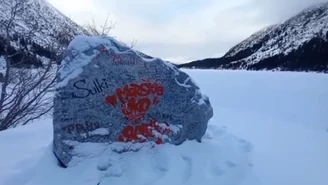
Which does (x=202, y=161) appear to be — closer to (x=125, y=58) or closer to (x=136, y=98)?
(x=136, y=98)

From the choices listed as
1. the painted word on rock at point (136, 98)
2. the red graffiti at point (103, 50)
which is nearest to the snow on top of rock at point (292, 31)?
the painted word on rock at point (136, 98)

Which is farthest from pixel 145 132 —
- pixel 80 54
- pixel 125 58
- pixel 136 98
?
pixel 80 54

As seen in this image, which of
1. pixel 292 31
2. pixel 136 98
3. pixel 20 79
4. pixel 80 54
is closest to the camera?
pixel 80 54

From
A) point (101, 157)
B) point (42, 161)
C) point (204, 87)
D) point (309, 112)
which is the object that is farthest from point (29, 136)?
point (204, 87)

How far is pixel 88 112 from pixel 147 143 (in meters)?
0.97

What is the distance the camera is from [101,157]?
4152mm

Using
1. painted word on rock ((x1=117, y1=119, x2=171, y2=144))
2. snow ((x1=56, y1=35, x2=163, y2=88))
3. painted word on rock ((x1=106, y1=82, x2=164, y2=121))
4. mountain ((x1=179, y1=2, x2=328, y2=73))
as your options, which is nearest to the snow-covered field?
painted word on rock ((x1=117, y1=119, x2=171, y2=144))

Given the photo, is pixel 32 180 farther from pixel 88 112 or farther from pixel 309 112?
pixel 309 112

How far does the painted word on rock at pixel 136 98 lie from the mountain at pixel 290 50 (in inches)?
2059

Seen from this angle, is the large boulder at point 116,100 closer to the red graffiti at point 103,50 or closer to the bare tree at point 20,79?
the red graffiti at point 103,50

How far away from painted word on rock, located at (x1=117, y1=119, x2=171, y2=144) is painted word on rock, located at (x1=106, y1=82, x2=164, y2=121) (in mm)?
148

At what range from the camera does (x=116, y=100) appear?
4391mm

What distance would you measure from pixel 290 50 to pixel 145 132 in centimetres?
8751

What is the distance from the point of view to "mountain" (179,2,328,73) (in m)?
61.0
